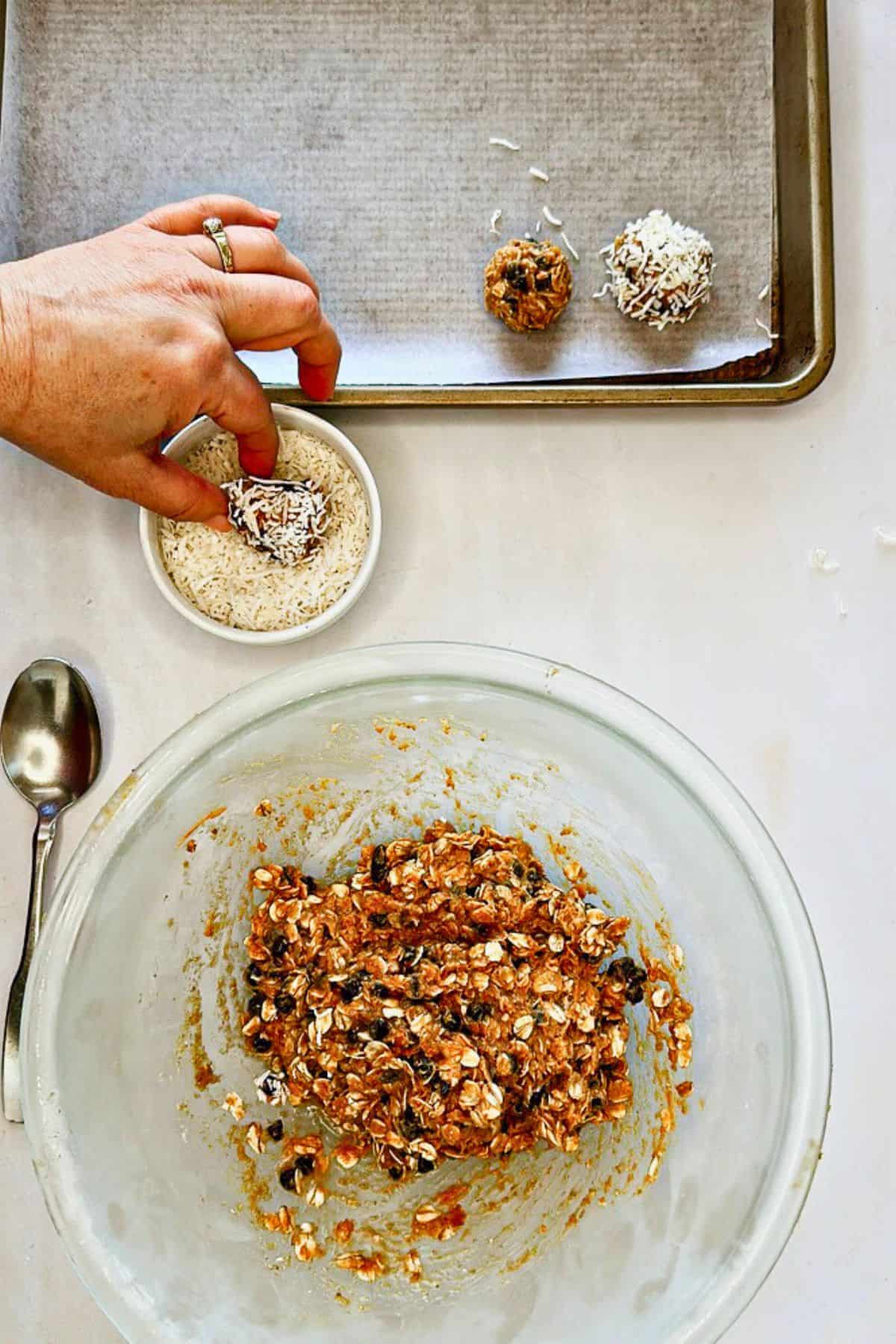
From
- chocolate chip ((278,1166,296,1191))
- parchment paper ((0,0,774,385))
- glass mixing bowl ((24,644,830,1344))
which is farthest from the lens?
Result: parchment paper ((0,0,774,385))

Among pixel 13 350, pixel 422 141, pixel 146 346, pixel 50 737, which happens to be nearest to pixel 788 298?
pixel 422 141

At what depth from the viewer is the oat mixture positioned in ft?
3.52

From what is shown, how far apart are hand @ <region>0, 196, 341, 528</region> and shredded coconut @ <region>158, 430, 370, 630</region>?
4cm

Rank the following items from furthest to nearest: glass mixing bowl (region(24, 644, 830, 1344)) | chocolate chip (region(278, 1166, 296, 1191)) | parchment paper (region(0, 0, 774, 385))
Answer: parchment paper (region(0, 0, 774, 385)), chocolate chip (region(278, 1166, 296, 1191)), glass mixing bowl (region(24, 644, 830, 1344))

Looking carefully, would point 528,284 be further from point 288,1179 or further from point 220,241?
point 288,1179

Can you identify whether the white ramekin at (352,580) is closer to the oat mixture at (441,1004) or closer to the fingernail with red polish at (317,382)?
the fingernail with red polish at (317,382)

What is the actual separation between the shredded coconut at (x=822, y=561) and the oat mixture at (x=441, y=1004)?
1.54 ft

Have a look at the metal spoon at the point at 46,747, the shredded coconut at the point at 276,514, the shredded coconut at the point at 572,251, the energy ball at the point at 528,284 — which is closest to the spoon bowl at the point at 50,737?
the metal spoon at the point at 46,747

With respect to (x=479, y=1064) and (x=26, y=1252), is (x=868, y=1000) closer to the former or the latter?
(x=479, y=1064)

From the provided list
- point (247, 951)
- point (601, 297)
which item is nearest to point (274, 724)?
point (247, 951)

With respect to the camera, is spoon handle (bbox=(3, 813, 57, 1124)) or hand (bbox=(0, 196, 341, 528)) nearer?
hand (bbox=(0, 196, 341, 528))

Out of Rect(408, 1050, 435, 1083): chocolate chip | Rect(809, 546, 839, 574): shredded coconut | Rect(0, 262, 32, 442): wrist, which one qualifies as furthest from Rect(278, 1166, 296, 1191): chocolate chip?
Rect(809, 546, 839, 574): shredded coconut

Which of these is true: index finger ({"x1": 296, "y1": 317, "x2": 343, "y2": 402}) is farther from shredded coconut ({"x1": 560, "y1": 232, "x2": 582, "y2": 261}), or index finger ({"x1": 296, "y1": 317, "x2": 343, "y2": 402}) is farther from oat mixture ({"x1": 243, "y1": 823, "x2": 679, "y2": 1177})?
oat mixture ({"x1": 243, "y1": 823, "x2": 679, "y2": 1177})

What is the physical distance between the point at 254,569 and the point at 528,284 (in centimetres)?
44
